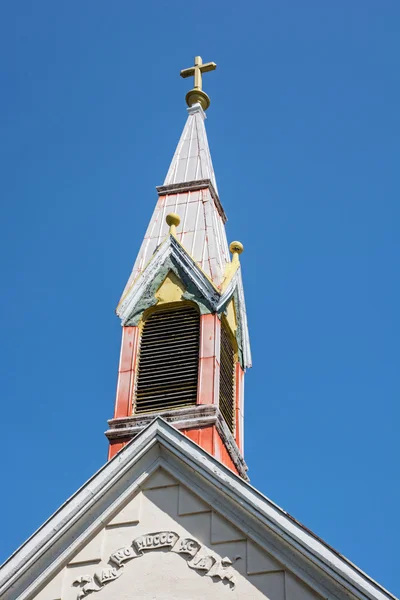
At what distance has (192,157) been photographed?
89.6 feet

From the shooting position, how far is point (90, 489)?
704 inches

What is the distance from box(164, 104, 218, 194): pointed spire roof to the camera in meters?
26.7

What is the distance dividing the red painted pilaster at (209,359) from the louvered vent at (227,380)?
1.71ft

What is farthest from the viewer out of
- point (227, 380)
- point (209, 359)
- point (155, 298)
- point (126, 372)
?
point (155, 298)

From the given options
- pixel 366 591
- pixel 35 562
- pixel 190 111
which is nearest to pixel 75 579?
→ pixel 35 562

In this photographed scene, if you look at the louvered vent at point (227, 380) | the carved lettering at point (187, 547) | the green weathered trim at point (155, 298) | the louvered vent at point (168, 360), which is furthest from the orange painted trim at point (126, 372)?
the carved lettering at point (187, 547)

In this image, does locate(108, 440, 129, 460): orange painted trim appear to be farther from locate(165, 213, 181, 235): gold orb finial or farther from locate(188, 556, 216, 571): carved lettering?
locate(165, 213, 181, 235): gold orb finial

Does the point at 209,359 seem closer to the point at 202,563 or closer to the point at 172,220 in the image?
the point at 172,220

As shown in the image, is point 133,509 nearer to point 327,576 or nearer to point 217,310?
point 327,576

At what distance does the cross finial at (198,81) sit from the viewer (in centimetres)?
2919

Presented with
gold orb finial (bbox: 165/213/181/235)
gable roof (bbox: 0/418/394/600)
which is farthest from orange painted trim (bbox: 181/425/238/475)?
→ gold orb finial (bbox: 165/213/181/235)

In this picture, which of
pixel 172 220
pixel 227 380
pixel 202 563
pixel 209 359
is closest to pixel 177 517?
pixel 202 563

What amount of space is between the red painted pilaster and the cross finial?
8.31 m

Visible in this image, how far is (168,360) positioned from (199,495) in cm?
516
